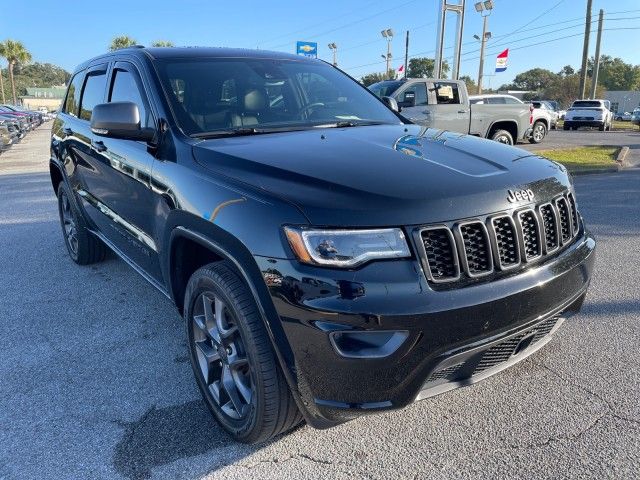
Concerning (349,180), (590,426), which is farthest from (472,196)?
(590,426)

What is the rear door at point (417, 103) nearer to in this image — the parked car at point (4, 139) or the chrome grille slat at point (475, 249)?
the chrome grille slat at point (475, 249)

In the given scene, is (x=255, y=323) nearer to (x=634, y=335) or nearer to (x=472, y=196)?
(x=472, y=196)

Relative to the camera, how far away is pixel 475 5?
32.9m

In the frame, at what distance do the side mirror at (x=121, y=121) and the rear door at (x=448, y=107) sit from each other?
10406 millimetres

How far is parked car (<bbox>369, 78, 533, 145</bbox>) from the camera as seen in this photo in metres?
12.2

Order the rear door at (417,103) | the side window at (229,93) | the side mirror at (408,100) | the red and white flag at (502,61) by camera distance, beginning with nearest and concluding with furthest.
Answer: the side window at (229,93), the side mirror at (408,100), the rear door at (417,103), the red and white flag at (502,61)

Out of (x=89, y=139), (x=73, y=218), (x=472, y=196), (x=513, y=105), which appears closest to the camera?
(x=472, y=196)

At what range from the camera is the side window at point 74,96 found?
4.72 meters

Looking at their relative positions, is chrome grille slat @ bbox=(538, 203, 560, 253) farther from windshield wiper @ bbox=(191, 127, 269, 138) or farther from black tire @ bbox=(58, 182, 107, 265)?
black tire @ bbox=(58, 182, 107, 265)

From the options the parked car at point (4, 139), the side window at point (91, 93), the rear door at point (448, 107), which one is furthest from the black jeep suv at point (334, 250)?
the parked car at point (4, 139)

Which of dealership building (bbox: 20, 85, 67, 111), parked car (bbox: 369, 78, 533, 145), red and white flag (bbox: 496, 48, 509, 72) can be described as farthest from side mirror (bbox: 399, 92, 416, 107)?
dealership building (bbox: 20, 85, 67, 111)

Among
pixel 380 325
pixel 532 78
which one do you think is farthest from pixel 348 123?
pixel 532 78

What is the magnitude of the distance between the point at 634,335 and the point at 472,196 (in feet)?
6.91

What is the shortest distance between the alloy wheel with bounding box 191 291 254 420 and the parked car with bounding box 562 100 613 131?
29.4 metres
